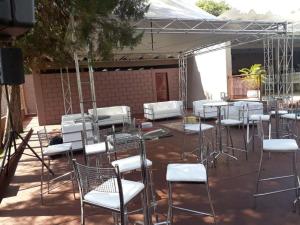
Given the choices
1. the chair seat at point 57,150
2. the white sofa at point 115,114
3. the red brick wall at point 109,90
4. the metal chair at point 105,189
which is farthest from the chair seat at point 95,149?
the red brick wall at point 109,90

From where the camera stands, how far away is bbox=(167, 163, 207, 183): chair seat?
246 centimetres

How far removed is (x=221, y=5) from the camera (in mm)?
24953

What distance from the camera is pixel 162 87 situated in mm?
14266

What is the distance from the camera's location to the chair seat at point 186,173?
2.46 m

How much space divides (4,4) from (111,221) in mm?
2376

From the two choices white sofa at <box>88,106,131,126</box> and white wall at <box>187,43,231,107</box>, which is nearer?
white sofa at <box>88,106,131,126</box>

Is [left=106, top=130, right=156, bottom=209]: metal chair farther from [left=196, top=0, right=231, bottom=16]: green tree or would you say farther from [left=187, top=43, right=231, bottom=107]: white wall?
[left=196, top=0, right=231, bottom=16]: green tree

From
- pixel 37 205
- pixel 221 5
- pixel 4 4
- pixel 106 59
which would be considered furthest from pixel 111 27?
pixel 221 5

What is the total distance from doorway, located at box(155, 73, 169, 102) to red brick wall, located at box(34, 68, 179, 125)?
0.20 m

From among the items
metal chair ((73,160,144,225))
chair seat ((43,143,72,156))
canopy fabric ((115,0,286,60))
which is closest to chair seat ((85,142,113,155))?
chair seat ((43,143,72,156))

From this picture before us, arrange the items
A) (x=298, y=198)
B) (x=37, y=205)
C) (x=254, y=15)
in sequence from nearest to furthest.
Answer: (x=298, y=198), (x=37, y=205), (x=254, y=15)

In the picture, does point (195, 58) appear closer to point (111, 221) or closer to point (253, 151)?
point (253, 151)

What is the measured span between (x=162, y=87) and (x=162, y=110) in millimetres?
3629

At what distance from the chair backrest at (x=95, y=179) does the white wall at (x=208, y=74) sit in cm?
1035
